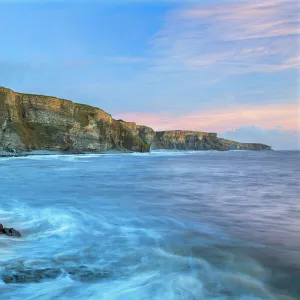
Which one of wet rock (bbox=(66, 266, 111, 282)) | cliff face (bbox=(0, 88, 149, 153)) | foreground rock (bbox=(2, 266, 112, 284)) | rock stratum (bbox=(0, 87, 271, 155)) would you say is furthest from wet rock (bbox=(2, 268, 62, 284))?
cliff face (bbox=(0, 88, 149, 153))

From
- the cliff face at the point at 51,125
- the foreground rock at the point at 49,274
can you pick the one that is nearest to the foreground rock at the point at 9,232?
Result: the foreground rock at the point at 49,274

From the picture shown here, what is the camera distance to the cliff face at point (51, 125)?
62000 mm

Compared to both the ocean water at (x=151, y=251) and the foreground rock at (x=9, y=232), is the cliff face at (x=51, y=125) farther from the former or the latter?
the foreground rock at (x=9, y=232)

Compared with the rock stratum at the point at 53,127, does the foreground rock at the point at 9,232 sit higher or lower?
lower

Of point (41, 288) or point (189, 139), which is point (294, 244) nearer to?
point (41, 288)

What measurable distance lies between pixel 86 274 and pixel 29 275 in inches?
32.2

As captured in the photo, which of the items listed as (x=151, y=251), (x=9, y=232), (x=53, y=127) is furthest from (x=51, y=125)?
(x=151, y=251)

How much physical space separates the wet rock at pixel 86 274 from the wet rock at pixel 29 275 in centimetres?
22

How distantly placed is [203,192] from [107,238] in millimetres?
8947

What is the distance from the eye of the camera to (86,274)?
16.6 feet

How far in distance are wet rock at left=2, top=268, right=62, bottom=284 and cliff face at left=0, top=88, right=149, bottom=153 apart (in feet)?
195

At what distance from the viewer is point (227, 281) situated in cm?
497

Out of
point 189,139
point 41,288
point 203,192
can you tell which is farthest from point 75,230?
point 189,139

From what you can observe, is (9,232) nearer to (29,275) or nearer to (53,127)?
(29,275)
